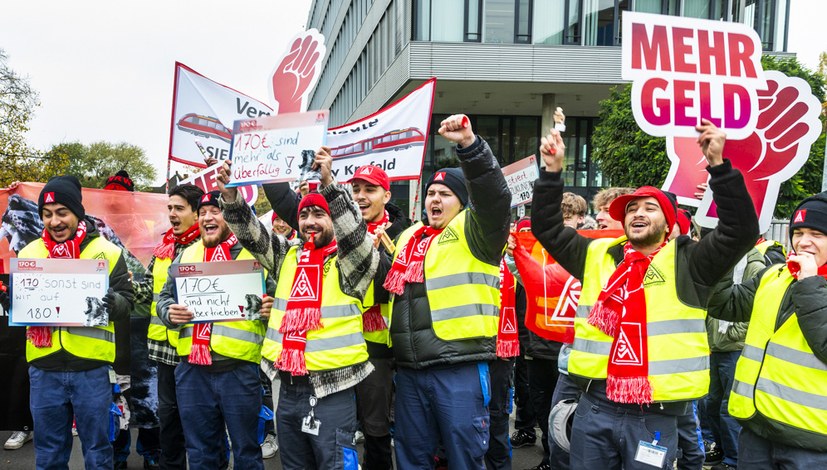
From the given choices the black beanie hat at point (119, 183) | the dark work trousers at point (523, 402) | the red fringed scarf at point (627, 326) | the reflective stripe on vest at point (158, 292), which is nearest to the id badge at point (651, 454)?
the red fringed scarf at point (627, 326)

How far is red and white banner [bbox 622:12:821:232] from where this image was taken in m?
3.14

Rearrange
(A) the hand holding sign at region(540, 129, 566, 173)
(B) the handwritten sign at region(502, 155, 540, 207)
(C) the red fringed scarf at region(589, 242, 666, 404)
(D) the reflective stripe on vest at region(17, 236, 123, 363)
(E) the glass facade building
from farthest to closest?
(E) the glass facade building
(B) the handwritten sign at region(502, 155, 540, 207)
(D) the reflective stripe on vest at region(17, 236, 123, 363)
(A) the hand holding sign at region(540, 129, 566, 173)
(C) the red fringed scarf at region(589, 242, 666, 404)

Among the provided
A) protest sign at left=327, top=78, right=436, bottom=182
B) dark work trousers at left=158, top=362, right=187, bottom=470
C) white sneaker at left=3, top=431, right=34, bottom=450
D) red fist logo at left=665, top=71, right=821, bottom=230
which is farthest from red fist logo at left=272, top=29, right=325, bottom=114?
white sneaker at left=3, top=431, right=34, bottom=450

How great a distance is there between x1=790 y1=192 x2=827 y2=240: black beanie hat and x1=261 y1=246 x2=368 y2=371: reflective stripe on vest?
2270mm

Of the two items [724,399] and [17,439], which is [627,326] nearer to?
[724,399]

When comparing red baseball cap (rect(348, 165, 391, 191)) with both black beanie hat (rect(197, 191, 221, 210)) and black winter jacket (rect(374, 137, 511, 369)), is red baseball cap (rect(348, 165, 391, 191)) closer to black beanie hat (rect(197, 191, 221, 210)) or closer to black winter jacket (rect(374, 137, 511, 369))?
black winter jacket (rect(374, 137, 511, 369))

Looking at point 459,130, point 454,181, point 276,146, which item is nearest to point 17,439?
point 276,146

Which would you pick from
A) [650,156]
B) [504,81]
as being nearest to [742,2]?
[504,81]

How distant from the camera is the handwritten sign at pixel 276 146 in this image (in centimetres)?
329

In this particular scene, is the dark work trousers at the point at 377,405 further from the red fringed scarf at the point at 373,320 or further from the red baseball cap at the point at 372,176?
the red baseball cap at the point at 372,176

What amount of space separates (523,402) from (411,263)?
10.4 feet

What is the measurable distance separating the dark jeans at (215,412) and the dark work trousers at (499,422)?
5.25ft

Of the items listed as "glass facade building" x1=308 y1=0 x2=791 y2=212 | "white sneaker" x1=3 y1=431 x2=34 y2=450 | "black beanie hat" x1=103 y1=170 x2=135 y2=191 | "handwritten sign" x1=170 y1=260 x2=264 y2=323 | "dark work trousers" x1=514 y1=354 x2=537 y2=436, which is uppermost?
"glass facade building" x1=308 y1=0 x2=791 y2=212

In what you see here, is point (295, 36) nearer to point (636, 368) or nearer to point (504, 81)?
point (636, 368)
